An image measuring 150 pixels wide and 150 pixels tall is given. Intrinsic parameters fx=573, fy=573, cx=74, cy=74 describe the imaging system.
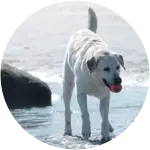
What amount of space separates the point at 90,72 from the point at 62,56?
1.08 feet

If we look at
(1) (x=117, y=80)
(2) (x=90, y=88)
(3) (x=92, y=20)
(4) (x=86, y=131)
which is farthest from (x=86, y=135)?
(3) (x=92, y=20)

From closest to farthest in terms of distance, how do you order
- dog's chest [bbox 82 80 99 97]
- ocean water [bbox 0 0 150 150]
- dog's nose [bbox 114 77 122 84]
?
1. dog's nose [bbox 114 77 122 84]
2. dog's chest [bbox 82 80 99 97]
3. ocean water [bbox 0 0 150 150]

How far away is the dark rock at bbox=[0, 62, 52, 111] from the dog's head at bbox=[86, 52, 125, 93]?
386 millimetres

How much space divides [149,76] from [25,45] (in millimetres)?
618

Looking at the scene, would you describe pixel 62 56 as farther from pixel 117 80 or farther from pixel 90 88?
pixel 117 80

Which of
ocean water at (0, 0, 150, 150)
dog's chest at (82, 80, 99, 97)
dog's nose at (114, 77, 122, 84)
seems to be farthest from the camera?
ocean water at (0, 0, 150, 150)

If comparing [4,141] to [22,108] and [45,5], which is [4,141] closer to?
[22,108]

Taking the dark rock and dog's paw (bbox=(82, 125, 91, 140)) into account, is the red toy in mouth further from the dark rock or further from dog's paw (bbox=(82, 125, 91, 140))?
the dark rock

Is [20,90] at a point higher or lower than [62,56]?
lower

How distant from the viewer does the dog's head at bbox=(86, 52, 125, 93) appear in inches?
94.7

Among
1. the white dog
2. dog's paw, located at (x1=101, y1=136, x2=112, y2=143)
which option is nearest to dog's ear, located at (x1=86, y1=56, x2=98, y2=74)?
the white dog

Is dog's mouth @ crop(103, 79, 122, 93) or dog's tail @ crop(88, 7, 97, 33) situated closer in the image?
dog's mouth @ crop(103, 79, 122, 93)

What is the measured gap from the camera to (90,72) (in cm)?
246

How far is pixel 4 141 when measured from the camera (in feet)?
8.35
